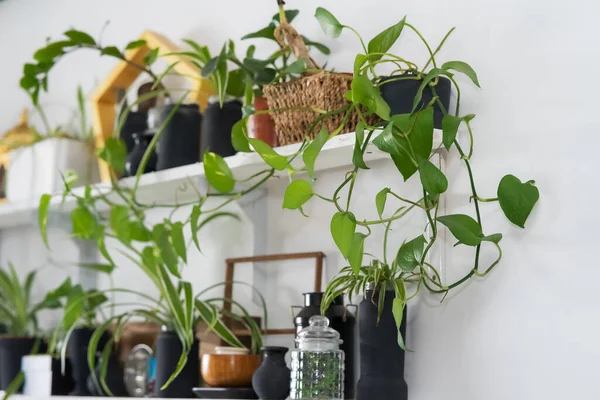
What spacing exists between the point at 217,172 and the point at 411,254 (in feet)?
1.28

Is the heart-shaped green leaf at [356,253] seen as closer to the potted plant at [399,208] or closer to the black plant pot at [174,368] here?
the potted plant at [399,208]

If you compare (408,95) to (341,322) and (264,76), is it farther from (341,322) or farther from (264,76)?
(341,322)

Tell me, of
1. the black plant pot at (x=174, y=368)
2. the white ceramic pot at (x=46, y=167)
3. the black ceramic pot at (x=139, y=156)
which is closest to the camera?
the black plant pot at (x=174, y=368)

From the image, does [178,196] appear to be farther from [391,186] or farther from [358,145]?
[358,145]

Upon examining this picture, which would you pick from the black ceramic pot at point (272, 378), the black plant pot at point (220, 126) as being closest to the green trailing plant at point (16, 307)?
the black plant pot at point (220, 126)

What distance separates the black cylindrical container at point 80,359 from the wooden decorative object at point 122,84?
1.15 feet

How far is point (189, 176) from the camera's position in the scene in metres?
1.58

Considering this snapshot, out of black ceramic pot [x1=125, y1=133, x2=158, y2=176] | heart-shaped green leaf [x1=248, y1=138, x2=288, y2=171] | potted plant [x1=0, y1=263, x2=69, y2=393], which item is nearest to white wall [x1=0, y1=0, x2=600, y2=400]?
heart-shaped green leaf [x1=248, y1=138, x2=288, y2=171]

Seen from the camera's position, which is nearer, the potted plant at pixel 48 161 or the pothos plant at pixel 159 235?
the pothos plant at pixel 159 235

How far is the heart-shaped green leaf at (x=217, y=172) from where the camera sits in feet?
4.76

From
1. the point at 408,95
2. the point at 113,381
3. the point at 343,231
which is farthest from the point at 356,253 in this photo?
the point at 113,381

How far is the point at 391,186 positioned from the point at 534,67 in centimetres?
32

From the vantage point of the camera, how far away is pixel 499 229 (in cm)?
132

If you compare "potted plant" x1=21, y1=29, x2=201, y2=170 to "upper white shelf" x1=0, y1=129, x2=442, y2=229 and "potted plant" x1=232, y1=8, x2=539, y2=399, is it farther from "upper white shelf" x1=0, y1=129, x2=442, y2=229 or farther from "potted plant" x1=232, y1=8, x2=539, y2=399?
"potted plant" x1=232, y1=8, x2=539, y2=399
